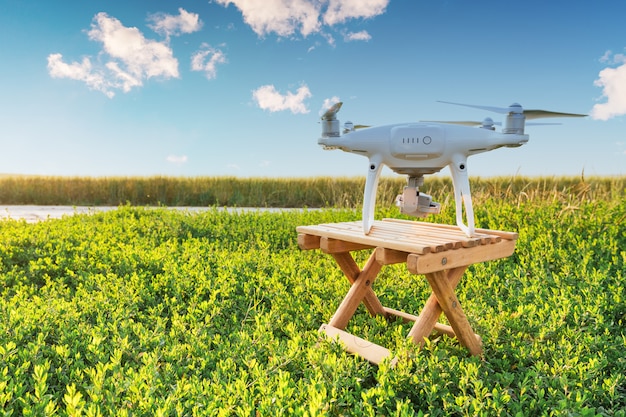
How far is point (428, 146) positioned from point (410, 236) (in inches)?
25.1

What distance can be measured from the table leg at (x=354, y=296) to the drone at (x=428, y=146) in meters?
0.54

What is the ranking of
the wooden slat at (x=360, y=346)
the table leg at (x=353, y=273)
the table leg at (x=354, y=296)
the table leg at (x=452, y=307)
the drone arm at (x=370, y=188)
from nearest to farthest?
1. the table leg at (x=452, y=307)
2. the wooden slat at (x=360, y=346)
3. the drone arm at (x=370, y=188)
4. the table leg at (x=354, y=296)
5. the table leg at (x=353, y=273)

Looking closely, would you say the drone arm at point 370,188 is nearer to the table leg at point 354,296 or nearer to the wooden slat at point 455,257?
the table leg at point 354,296

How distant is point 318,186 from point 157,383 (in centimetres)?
1499

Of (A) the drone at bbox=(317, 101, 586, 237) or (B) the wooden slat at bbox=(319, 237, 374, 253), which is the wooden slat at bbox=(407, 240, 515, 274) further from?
(B) the wooden slat at bbox=(319, 237, 374, 253)

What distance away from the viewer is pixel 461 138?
315cm

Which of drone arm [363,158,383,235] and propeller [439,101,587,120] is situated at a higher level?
propeller [439,101,587,120]

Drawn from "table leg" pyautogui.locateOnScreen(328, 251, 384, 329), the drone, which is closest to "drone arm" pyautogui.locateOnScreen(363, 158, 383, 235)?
the drone

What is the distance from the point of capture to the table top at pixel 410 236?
117 inches

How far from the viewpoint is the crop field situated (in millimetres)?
2723

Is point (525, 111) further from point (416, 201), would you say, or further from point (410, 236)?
point (410, 236)

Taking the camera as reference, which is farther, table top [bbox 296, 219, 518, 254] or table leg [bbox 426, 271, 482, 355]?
table leg [bbox 426, 271, 482, 355]

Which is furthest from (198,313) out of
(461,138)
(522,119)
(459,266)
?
(522,119)

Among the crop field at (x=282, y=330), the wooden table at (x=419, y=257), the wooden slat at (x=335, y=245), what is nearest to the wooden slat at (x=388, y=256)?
the wooden table at (x=419, y=257)
